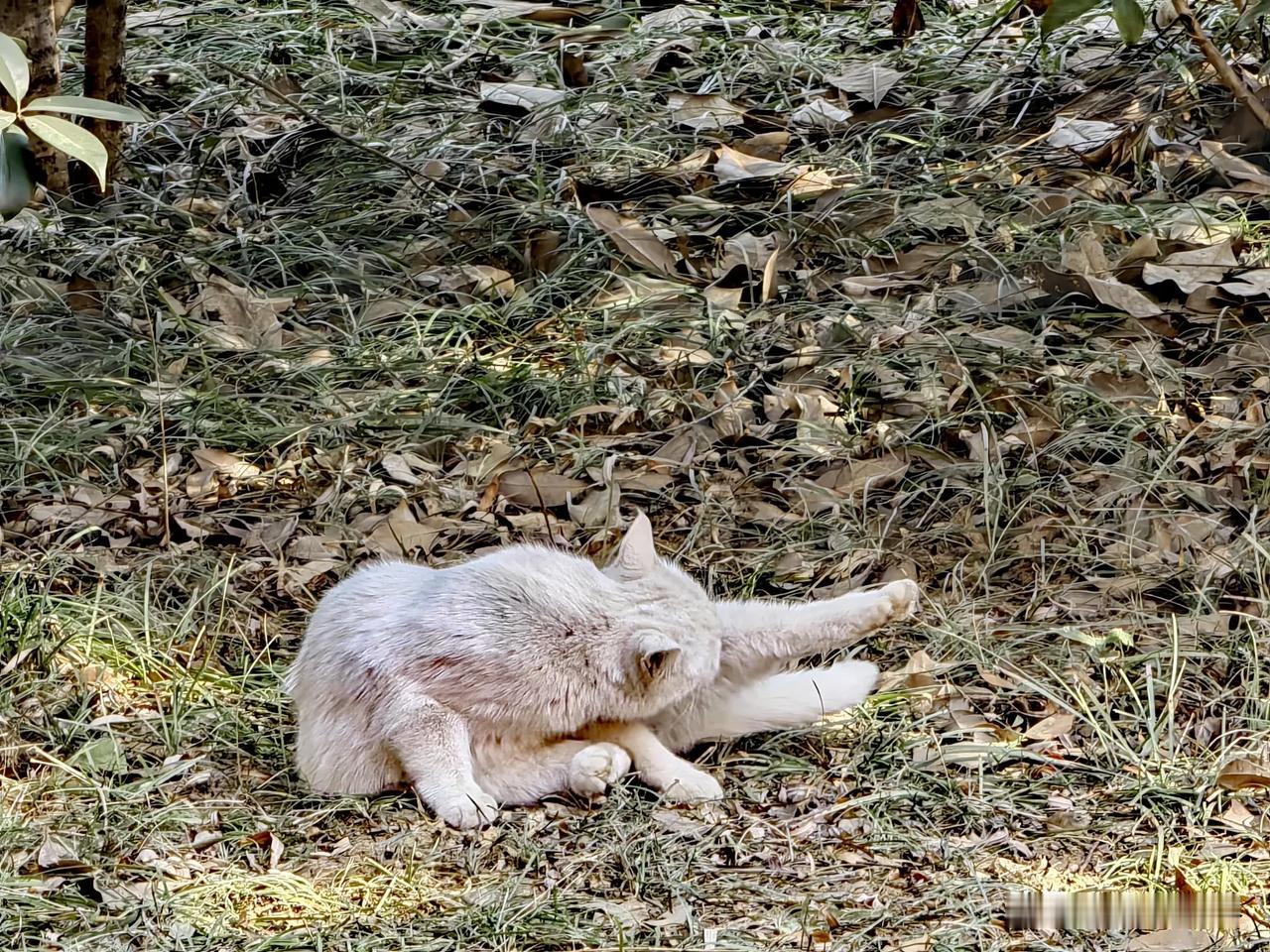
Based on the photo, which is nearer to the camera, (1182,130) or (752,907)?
(752,907)

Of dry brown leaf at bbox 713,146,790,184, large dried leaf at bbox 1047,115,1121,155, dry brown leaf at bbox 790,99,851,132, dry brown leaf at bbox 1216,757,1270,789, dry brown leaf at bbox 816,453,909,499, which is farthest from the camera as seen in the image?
dry brown leaf at bbox 790,99,851,132

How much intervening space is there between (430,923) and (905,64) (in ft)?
16.2

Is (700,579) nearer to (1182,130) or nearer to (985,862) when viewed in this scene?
(985,862)

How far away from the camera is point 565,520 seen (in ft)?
15.0

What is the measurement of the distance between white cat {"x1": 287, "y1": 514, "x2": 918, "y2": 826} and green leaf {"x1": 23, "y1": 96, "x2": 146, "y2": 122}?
1.19 meters

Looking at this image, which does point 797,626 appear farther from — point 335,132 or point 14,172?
point 335,132

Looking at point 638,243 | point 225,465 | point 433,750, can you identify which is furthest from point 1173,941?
point 638,243

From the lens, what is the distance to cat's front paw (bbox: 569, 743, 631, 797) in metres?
3.34

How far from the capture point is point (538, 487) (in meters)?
4.65

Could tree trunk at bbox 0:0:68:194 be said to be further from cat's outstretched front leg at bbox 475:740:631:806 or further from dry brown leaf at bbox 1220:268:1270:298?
dry brown leaf at bbox 1220:268:1270:298

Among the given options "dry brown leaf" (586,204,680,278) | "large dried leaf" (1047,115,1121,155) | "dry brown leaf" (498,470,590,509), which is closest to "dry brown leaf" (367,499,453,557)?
"dry brown leaf" (498,470,590,509)

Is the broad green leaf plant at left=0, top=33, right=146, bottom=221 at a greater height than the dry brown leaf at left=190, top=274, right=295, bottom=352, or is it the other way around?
the broad green leaf plant at left=0, top=33, right=146, bottom=221

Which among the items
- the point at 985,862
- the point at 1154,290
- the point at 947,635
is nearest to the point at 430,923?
the point at 985,862

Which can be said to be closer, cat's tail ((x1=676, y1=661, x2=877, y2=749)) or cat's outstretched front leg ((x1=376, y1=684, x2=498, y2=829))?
cat's outstretched front leg ((x1=376, y1=684, x2=498, y2=829))
